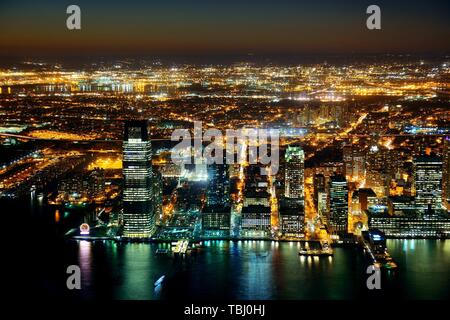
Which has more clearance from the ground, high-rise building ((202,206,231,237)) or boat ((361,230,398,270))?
high-rise building ((202,206,231,237))

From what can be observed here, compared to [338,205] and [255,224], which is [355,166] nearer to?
[338,205]

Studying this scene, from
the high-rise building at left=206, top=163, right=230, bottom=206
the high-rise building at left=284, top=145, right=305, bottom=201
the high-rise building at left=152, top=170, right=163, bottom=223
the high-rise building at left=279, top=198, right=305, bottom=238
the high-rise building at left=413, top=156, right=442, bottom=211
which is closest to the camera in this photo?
the high-rise building at left=279, top=198, right=305, bottom=238

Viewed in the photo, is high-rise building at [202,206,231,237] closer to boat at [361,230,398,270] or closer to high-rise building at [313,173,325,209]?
high-rise building at [313,173,325,209]

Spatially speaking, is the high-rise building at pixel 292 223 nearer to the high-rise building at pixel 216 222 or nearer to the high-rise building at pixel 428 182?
the high-rise building at pixel 216 222

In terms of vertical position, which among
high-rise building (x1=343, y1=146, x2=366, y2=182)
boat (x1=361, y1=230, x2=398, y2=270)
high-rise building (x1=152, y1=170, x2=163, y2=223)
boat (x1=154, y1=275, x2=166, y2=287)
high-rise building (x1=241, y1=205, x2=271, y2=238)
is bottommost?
boat (x1=154, y1=275, x2=166, y2=287)

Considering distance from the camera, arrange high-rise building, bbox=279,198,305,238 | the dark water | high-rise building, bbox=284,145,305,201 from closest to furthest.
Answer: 1. the dark water
2. high-rise building, bbox=279,198,305,238
3. high-rise building, bbox=284,145,305,201

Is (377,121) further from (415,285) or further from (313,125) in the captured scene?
(415,285)

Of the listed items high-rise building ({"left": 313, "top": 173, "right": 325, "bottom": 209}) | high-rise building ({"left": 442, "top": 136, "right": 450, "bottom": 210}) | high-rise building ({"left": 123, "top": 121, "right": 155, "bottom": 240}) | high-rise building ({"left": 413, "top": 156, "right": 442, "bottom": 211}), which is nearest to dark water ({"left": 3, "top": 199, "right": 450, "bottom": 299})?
high-rise building ({"left": 123, "top": 121, "right": 155, "bottom": 240})

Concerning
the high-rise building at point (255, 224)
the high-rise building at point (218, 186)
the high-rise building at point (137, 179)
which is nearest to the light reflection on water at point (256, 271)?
the high-rise building at point (255, 224)
